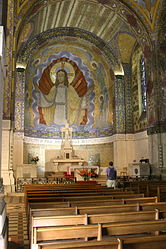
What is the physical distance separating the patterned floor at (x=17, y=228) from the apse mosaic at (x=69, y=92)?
14.0 metres

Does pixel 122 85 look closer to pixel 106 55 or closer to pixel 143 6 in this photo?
pixel 106 55

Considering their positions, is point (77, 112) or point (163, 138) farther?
point (77, 112)

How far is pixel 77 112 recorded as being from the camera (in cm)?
2459

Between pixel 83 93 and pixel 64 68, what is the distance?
Result: 9.87ft

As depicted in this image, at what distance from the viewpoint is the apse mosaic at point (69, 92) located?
2316 centimetres

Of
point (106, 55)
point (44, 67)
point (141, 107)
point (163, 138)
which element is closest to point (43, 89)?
point (44, 67)

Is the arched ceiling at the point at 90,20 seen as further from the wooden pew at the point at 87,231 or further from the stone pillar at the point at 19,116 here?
the wooden pew at the point at 87,231

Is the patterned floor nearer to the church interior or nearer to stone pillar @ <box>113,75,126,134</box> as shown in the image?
the church interior

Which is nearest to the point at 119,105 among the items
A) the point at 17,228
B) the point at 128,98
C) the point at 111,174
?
the point at 128,98

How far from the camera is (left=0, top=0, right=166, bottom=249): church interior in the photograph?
51.7ft

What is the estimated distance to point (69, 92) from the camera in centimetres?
2488

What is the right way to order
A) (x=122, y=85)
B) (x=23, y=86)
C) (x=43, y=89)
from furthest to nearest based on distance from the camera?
(x=43, y=89), (x=122, y=85), (x=23, y=86)

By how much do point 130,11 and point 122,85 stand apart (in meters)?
6.52

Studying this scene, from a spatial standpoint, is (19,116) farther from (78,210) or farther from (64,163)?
(78,210)
